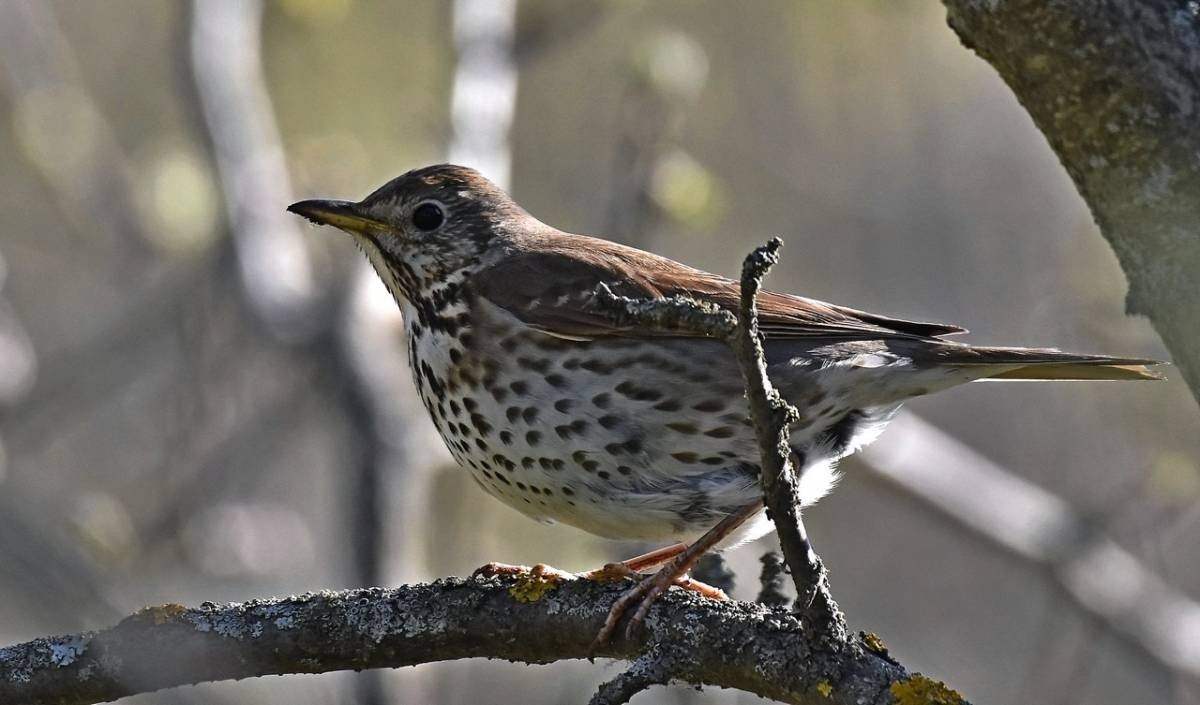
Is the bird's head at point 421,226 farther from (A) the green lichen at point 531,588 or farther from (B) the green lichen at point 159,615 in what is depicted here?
(B) the green lichen at point 159,615

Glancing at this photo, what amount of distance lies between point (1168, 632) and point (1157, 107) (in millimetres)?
4435

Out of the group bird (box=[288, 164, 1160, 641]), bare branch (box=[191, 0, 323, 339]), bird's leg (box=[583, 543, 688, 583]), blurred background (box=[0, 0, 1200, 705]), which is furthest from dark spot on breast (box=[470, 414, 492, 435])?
bare branch (box=[191, 0, 323, 339])

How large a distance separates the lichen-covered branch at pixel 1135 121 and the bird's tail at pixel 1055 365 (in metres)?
1.25

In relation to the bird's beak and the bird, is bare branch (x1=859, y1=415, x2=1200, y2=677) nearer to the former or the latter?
the bird

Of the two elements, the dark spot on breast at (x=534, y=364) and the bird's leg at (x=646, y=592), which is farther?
the dark spot on breast at (x=534, y=364)

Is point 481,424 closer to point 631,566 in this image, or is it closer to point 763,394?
point 631,566

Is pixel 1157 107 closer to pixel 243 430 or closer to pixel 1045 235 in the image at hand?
pixel 243 430

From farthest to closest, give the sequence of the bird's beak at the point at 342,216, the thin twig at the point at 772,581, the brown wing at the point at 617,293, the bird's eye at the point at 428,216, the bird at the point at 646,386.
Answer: the bird's eye at the point at 428,216, the bird's beak at the point at 342,216, the brown wing at the point at 617,293, the bird at the point at 646,386, the thin twig at the point at 772,581

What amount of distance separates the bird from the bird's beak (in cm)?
8

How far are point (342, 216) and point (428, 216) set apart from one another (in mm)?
324

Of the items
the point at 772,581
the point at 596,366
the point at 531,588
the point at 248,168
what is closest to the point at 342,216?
the point at 596,366

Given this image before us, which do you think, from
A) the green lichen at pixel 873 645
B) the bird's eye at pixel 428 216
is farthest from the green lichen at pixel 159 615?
the bird's eye at pixel 428 216

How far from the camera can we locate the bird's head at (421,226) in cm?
540

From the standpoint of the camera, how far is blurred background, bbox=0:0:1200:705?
292 inches
